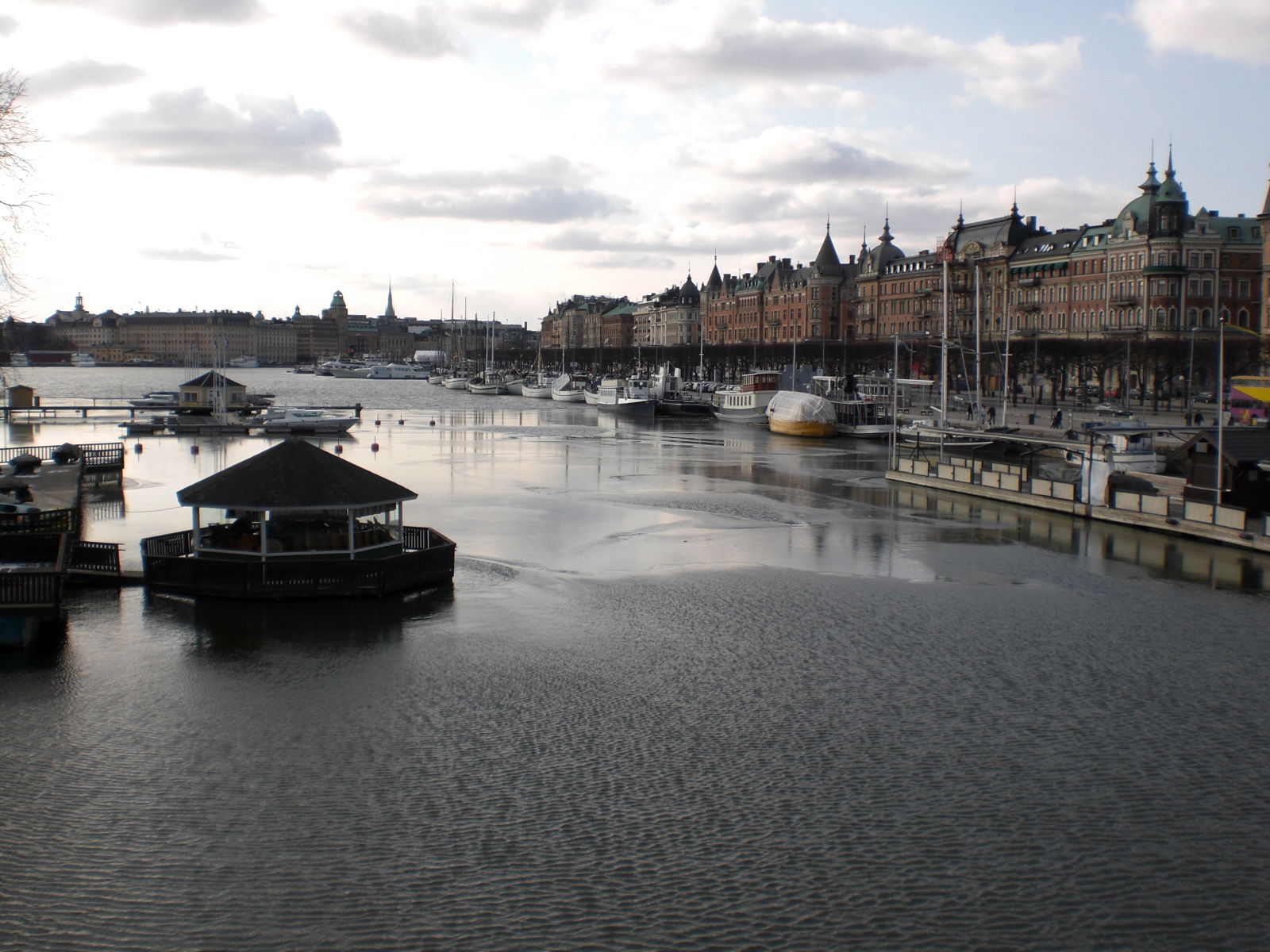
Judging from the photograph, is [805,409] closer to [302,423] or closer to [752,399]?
[752,399]

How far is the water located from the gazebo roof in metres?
2.24

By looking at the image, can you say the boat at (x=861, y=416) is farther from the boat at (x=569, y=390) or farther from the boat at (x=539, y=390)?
the boat at (x=539, y=390)

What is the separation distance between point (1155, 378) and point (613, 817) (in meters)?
76.2

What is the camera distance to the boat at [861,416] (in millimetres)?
74125

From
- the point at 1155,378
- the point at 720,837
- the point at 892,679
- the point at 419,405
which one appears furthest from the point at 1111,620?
the point at 419,405

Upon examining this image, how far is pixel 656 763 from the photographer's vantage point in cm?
1512

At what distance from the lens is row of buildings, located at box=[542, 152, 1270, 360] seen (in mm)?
96312

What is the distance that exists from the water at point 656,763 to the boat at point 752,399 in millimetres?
58274

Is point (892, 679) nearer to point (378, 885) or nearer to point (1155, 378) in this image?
point (378, 885)

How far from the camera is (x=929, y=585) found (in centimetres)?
2673

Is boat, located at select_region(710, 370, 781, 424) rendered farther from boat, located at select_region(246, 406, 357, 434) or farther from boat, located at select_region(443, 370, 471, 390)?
boat, located at select_region(443, 370, 471, 390)

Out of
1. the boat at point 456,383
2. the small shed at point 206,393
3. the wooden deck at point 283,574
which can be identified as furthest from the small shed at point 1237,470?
the boat at point 456,383

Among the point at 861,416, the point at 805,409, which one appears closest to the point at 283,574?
the point at 805,409

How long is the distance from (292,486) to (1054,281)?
10258cm
